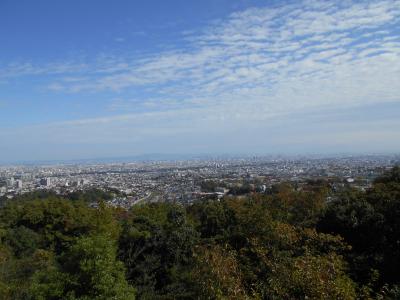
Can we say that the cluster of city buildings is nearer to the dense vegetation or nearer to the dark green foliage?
the dense vegetation

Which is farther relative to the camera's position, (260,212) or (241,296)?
(260,212)

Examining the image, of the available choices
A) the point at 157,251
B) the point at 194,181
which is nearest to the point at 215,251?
the point at 157,251

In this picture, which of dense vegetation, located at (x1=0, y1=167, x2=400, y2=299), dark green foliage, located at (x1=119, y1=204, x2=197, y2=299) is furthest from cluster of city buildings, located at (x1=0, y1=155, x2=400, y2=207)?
dark green foliage, located at (x1=119, y1=204, x2=197, y2=299)

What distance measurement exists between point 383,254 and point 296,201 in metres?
6.42

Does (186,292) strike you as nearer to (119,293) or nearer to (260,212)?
(119,293)

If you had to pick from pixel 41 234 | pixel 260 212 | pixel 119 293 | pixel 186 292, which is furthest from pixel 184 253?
pixel 41 234

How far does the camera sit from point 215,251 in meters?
8.15

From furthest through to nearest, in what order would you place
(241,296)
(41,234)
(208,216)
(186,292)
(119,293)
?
(41,234), (208,216), (186,292), (119,293), (241,296)

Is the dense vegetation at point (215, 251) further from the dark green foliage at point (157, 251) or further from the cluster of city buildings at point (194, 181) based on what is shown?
the cluster of city buildings at point (194, 181)

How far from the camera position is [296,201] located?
1867cm

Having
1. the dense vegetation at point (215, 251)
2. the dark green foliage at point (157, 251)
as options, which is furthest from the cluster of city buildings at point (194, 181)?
the dark green foliage at point (157, 251)

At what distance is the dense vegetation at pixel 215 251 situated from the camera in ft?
22.3

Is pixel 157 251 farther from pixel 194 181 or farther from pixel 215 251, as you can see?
pixel 194 181

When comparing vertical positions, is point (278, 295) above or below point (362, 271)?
above
